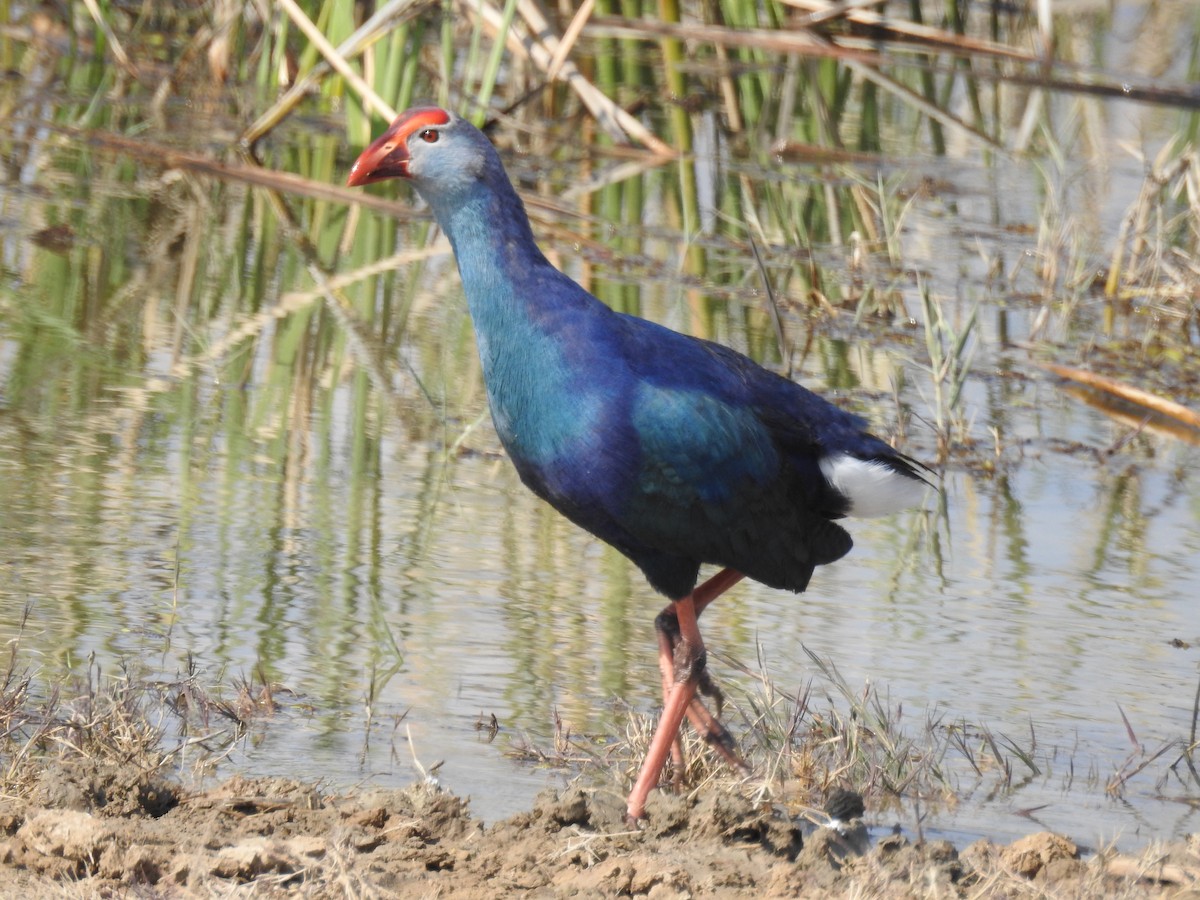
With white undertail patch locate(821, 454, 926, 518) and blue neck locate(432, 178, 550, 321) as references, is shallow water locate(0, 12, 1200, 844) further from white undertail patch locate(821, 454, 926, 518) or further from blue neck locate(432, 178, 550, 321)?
blue neck locate(432, 178, 550, 321)

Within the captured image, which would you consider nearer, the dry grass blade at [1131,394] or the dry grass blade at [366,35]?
the dry grass blade at [1131,394]

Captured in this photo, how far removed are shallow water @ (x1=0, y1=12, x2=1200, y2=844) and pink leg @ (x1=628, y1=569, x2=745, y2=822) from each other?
21 centimetres

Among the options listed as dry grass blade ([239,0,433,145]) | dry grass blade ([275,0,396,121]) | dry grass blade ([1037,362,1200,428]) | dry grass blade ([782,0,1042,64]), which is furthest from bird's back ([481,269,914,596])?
dry grass blade ([782,0,1042,64])

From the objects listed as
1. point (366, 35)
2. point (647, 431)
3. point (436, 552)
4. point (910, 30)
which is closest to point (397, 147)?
point (647, 431)

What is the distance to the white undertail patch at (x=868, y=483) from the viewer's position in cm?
349

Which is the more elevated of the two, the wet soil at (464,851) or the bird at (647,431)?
the bird at (647,431)

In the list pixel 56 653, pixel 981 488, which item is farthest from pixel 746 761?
pixel 981 488

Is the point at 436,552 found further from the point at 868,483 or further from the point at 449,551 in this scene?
the point at 868,483

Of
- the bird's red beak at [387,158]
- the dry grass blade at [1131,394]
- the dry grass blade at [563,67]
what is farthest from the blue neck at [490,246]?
the dry grass blade at [563,67]

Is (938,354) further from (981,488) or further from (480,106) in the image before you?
(480,106)

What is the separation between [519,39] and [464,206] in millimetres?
5342

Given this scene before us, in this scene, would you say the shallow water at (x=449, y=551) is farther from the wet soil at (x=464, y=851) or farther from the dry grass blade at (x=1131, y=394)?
the wet soil at (x=464, y=851)

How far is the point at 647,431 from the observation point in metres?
3.22

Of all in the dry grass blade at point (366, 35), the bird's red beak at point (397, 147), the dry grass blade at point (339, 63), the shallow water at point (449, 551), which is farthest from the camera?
the dry grass blade at point (339, 63)
